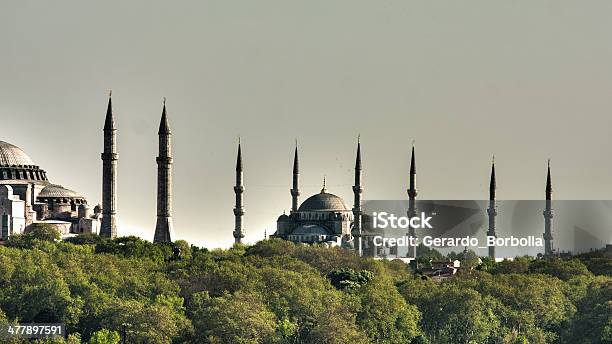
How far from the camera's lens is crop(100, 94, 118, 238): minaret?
184 m

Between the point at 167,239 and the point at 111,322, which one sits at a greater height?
the point at 167,239

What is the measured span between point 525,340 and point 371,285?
22.4m

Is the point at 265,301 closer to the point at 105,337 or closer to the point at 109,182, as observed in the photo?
the point at 105,337

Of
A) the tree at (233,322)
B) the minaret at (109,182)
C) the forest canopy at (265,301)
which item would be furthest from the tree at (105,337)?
the minaret at (109,182)

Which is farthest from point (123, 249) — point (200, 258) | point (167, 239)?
point (167, 239)

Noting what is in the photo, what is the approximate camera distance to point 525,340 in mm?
127000

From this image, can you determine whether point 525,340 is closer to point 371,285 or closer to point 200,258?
point 371,285

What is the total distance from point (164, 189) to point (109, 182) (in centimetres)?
501

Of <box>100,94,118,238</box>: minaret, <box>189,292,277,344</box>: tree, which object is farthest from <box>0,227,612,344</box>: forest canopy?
<box>100,94,118,238</box>: minaret

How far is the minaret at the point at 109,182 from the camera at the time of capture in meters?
184

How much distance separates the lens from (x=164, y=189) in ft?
604

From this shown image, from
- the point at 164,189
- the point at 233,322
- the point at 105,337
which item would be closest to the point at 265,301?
the point at 233,322

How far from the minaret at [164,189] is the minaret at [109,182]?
3999 millimetres

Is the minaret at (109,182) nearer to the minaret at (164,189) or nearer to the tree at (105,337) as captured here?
the minaret at (164,189)
